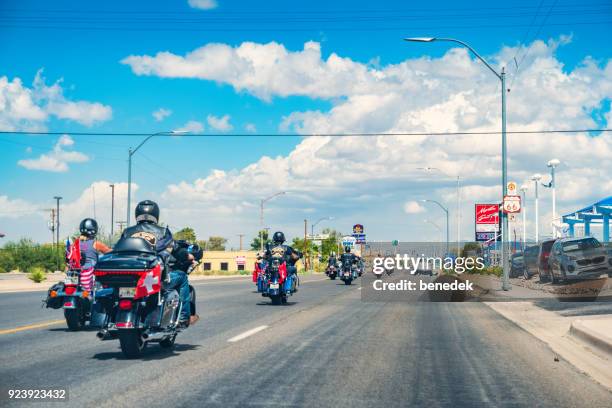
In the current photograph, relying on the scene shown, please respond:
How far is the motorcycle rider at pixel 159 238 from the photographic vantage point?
31.7 feet

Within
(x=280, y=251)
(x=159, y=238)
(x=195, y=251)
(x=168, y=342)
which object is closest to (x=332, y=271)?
(x=280, y=251)

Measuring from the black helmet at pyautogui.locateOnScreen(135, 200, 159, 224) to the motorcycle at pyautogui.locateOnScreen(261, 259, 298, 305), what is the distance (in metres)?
9.88

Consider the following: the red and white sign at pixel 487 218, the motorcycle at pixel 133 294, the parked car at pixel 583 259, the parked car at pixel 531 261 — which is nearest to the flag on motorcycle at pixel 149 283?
the motorcycle at pixel 133 294

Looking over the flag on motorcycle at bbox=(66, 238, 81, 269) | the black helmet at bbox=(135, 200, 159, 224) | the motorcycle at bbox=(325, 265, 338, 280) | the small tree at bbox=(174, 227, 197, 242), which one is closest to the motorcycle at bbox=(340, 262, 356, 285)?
the motorcycle at bbox=(325, 265, 338, 280)

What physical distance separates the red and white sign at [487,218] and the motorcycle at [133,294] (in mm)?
40834

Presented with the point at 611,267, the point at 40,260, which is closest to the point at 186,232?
the point at 40,260

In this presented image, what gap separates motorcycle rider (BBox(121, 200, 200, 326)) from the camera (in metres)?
9.65

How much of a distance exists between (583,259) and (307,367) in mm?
21560

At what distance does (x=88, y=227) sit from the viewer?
13055 mm

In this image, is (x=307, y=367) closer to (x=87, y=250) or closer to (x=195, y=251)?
(x=195, y=251)

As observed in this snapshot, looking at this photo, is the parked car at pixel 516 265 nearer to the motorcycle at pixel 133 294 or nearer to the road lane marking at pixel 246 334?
the road lane marking at pixel 246 334

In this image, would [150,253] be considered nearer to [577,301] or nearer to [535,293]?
[577,301]

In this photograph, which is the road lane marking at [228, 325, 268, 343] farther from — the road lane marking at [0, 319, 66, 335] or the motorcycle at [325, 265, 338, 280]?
the motorcycle at [325, 265, 338, 280]

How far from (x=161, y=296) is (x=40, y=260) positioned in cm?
7458
